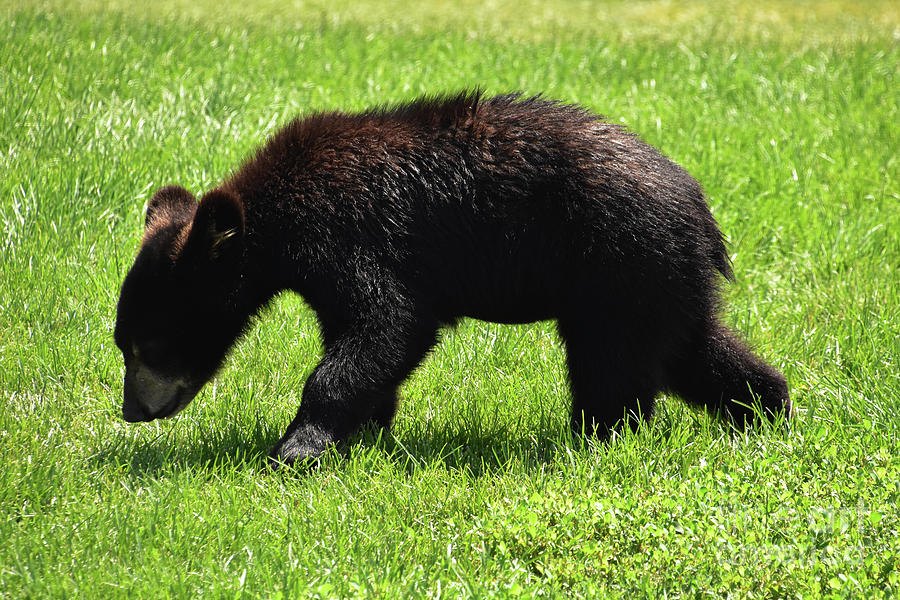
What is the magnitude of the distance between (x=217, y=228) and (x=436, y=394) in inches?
60.6

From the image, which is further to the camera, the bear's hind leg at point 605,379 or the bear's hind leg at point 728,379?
the bear's hind leg at point 728,379

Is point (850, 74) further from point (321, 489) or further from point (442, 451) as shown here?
point (321, 489)

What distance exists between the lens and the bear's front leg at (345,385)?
417cm

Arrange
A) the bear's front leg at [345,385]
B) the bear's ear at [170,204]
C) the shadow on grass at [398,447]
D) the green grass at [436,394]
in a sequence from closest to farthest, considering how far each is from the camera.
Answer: the green grass at [436,394] < the bear's front leg at [345,385] < the shadow on grass at [398,447] < the bear's ear at [170,204]

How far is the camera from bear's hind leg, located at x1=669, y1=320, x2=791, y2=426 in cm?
468

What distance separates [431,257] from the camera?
173 inches

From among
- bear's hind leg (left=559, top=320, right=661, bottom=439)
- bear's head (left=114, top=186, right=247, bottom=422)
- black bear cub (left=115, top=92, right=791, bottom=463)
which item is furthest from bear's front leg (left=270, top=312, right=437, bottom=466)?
bear's hind leg (left=559, top=320, right=661, bottom=439)

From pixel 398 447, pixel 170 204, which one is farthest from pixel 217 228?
pixel 398 447

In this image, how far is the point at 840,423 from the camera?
4.47 meters

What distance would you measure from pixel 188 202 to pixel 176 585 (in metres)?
2.11

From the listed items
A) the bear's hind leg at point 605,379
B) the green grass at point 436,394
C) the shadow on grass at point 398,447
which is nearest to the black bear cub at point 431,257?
the bear's hind leg at point 605,379

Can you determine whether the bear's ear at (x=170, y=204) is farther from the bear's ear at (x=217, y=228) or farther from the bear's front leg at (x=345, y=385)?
the bear's front leg at (x=345, y=385)

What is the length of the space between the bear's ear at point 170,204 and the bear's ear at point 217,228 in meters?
0.46

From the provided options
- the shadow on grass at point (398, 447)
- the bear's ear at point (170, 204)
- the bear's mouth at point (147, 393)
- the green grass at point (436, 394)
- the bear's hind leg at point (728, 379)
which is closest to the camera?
the green grass at point (436, 394)
